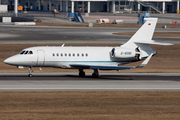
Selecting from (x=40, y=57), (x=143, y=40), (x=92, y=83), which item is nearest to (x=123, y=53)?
(x=143, y=40)

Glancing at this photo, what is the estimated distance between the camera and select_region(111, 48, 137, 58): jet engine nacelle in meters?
37.1

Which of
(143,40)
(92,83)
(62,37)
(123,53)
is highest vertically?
(143,40)

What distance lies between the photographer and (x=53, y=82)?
34.0 meters

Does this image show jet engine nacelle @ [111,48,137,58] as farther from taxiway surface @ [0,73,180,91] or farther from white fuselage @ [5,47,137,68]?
taxiway surface @ [0,73,180,91]

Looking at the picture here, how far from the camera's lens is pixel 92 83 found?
3372cm

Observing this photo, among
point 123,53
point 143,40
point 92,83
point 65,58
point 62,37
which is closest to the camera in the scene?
point 92,83

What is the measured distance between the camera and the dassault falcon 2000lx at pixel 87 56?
119 feet

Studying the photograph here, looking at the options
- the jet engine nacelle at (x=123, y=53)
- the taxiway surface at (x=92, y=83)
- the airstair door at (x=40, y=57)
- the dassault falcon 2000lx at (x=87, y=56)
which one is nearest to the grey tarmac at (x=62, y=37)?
the dassault falcon 2000lx at (x=87, y=56)

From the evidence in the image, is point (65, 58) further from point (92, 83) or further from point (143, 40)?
point (143, 40)

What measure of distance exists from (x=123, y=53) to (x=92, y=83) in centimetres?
564

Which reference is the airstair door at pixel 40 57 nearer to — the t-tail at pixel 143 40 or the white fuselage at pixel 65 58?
the white fuselage at pixel 65 58

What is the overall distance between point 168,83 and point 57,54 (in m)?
11.7
